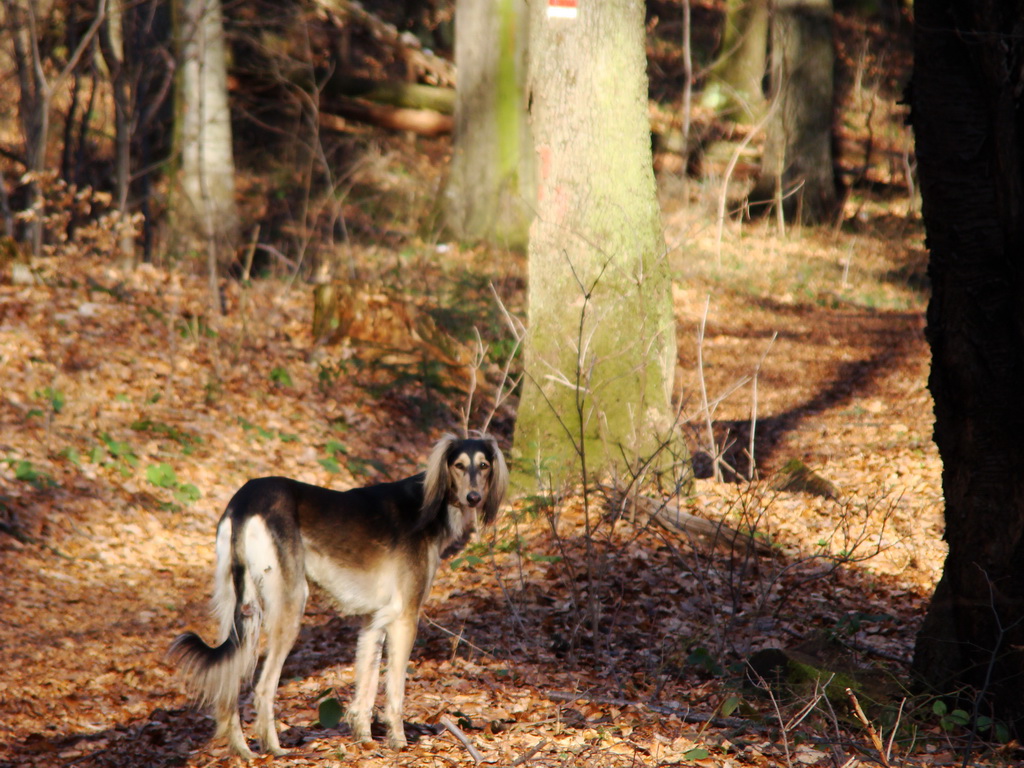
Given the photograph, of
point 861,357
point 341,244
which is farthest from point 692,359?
point 341,244

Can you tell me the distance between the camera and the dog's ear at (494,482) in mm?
5609

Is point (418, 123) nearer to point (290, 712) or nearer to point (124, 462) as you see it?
point (124, 462)

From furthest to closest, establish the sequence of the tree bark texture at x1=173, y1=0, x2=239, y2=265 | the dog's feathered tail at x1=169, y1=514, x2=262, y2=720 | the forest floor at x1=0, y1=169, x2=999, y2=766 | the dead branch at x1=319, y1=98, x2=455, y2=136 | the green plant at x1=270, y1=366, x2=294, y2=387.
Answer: the dead branch at x1=319, y1=98, x2=455, y2=136, the tree bark texture at x1=173, y1=0, x2=239, y2=265, the green plant at x1=270, y1=366, x2=294, y2=387, the forest floor at x1=0, y1=169, x2=999, y2=766, the dog's feathered tail at x1=169, y1=514, x2=262, y2=720

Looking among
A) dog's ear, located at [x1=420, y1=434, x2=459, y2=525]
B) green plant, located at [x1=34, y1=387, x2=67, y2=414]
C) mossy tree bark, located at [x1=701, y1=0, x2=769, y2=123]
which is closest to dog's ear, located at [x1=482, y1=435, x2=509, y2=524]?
dog's ear, located at [x1=420, y1=434, x2=459, y2=525]

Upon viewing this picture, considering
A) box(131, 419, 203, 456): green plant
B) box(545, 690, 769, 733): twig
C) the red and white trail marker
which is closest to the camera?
box(545, 690, 769, 733): twig

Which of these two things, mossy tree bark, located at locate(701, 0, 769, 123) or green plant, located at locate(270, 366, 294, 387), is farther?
mossy tree bark, located at locate(701, 0, 769, 123)

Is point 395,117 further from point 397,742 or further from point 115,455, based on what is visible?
point 397,742

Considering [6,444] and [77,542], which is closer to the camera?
[77,542]

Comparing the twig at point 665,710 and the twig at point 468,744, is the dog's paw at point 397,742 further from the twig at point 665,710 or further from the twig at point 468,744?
the twig at point 665,710

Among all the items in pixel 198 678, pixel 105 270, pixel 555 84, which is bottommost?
pixel 198 678

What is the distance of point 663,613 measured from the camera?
7.39m

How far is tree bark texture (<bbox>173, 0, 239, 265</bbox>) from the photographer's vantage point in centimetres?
1523

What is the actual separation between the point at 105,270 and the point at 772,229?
43.3ft

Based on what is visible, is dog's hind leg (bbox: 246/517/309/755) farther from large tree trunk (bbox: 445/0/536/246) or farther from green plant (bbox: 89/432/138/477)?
large tree trunk (bbox: 445/0/536/246)
